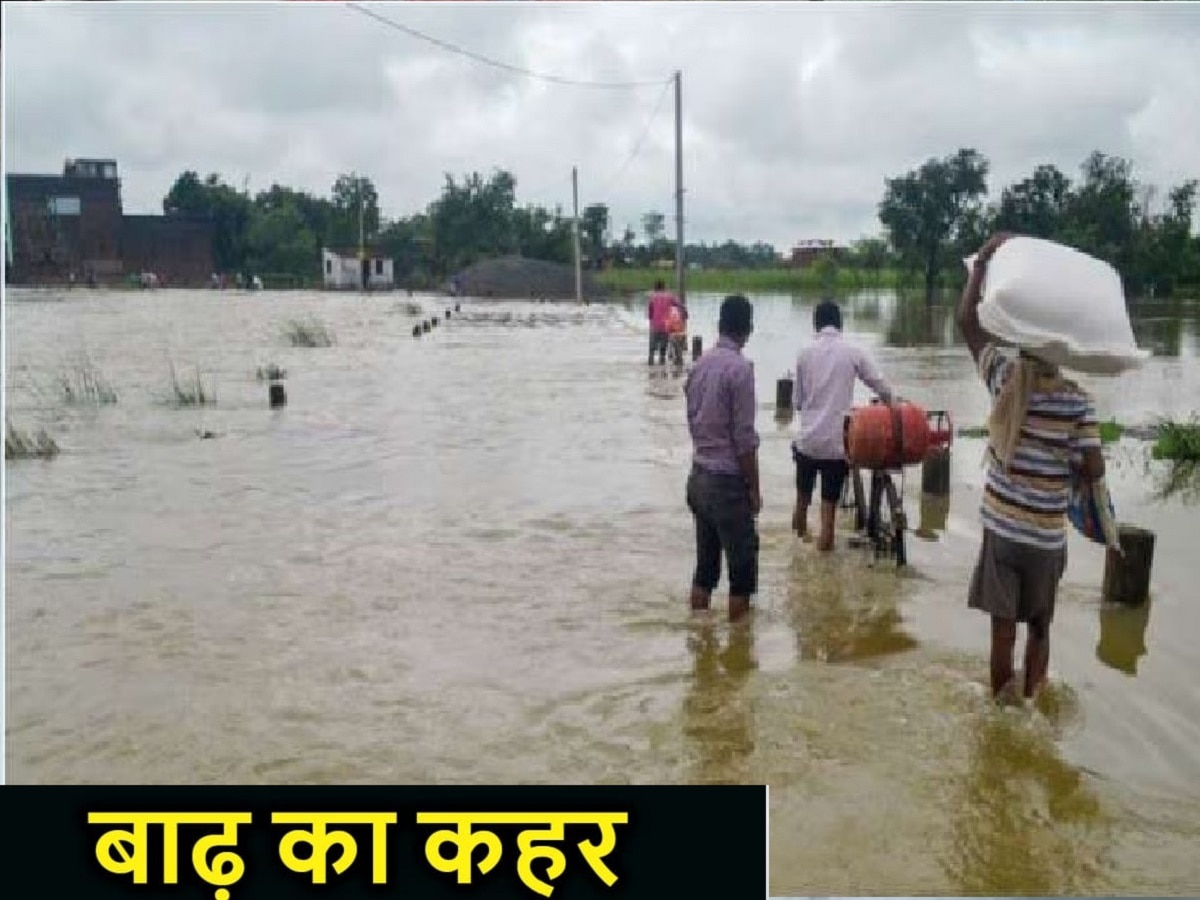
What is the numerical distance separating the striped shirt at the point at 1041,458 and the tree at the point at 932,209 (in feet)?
153

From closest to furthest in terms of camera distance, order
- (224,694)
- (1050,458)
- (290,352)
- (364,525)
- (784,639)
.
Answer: (1050,458) < (224,694) < (784,639) < (364,525) < (290,352)

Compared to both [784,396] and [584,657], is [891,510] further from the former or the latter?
[784,396]

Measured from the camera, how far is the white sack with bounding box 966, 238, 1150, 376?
13.7ft

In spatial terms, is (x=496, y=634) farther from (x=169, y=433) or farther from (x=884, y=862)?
(x=169, y=433)

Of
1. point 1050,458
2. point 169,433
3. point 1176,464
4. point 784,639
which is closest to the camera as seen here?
point 1050,458

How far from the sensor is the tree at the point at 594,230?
258 feet

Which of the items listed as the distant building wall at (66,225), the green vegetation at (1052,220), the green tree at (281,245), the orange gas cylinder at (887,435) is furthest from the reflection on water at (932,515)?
the green tree at (281,245)

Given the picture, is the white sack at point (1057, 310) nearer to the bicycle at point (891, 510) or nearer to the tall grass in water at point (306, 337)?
the bicycle at point (891, 510)

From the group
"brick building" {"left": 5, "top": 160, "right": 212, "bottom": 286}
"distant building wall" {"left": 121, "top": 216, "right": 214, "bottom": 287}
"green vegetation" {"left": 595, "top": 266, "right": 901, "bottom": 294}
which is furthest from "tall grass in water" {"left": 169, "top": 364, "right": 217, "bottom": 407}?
"distant building wall" {"left": 121, "top": 216, "right": 214, "bottom": 287}

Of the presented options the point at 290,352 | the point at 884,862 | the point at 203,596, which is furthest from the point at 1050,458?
the point at 290,352

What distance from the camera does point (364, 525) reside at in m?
8.99

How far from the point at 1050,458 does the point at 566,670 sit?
2.46 m

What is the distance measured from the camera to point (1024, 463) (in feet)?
14.8

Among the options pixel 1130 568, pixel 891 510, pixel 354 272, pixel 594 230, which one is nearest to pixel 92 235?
pixel 354 272
